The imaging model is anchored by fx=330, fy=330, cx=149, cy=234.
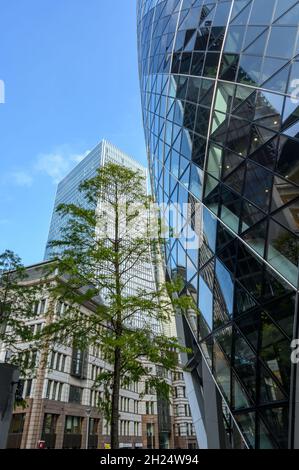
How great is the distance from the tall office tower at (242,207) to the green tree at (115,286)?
199 cm

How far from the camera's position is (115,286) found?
11367mm

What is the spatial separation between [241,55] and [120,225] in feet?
26.7

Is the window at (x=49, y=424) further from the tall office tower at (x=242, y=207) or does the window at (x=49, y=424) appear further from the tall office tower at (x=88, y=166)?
the tall office tower at (x=88, y=166)

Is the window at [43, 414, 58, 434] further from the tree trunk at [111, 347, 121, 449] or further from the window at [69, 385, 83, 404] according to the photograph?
the tree trunk at [111, 347, 121, 449]

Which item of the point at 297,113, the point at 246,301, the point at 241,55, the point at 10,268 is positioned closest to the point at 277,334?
the point at 246,301

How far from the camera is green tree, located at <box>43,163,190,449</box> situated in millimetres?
10398

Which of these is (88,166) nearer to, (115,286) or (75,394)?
(75,394)

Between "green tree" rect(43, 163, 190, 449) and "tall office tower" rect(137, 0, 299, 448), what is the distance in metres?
1.99

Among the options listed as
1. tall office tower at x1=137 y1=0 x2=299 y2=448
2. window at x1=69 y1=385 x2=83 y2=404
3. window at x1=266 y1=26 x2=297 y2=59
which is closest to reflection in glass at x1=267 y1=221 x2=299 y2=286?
tall office tower at x1=137 y1=0 x2=299 y2=448

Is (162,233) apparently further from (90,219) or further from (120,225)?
(90,219)

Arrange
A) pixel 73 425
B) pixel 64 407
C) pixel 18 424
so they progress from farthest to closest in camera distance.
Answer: pixel 73 425
pixel 64 407
pixel 18 424

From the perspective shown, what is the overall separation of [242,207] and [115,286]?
17.3ft

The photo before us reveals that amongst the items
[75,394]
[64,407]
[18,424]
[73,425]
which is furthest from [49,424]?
[75,394]

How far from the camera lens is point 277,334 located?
1014cm
